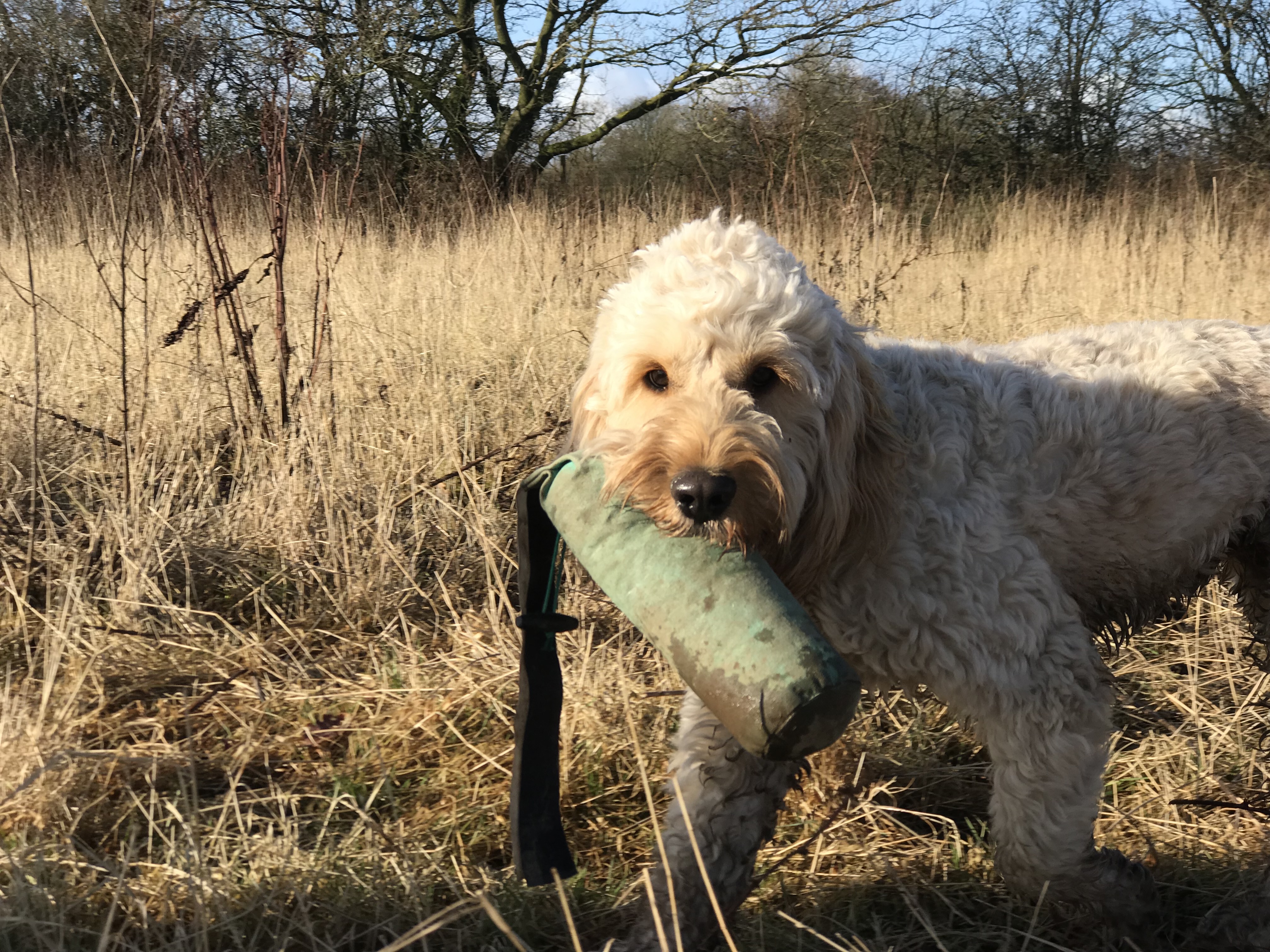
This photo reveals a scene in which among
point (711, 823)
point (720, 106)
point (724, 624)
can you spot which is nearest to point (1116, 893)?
point (711, 823)

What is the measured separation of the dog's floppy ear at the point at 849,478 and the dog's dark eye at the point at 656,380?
14.4 inches

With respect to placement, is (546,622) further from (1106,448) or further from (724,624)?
(1106,448)

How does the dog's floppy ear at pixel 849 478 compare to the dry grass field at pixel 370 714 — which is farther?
the dry grass field at pixel 370 714

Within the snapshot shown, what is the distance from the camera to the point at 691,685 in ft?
6.09

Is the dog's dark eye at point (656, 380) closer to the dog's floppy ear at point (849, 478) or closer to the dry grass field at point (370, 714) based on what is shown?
the dog's floppy ear at point (849, 478)

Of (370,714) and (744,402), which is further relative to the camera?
(370,714)

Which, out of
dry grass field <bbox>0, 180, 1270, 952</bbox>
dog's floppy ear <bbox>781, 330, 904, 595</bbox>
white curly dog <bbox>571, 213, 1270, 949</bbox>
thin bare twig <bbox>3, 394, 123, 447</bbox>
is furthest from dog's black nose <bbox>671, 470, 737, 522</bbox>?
thin bare twig <bbox>3, 394, 123, 447</bbox>

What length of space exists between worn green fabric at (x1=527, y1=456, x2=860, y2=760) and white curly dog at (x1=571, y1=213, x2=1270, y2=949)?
7cm

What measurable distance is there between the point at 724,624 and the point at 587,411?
0.83 meters

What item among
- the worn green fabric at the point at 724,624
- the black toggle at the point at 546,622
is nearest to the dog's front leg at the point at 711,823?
the black toggle at the point at 546,622

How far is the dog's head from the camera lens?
204cm

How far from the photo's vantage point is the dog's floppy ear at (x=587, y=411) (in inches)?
96.0

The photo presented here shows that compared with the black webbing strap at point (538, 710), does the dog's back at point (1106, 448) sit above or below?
above

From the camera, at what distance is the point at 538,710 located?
7.71 feet
